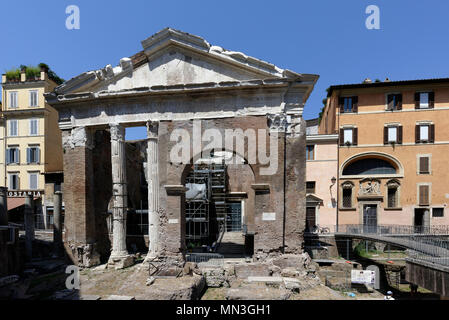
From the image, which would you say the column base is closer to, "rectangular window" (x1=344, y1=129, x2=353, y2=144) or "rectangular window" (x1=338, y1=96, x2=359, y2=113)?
"rectangular window" (x1=344, y1=129, x2=353, y2=144)

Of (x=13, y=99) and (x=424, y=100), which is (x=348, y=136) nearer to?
(x=424, y=100)

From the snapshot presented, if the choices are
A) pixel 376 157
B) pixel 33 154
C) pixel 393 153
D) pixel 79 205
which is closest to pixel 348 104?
pixel 376 157

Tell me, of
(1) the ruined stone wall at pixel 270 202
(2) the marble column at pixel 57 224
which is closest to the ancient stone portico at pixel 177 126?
(1) the ruined stone wall at pixel 270 202

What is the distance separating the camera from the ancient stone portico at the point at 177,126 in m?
9.55

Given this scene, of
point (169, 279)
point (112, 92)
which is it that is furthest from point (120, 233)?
point (112, 92)

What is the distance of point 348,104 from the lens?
19.0m

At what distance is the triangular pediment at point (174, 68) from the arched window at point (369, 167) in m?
13.0

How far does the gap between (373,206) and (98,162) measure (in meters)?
20.1

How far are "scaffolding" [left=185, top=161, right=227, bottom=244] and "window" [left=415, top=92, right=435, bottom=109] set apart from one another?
16445mm

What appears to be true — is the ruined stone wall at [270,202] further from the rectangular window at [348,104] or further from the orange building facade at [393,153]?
the rectangular window at [348,104]

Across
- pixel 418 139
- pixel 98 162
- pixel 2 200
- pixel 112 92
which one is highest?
pixel 112 92

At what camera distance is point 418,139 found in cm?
1786

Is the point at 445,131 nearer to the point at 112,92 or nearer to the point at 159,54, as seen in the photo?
the point at 159,54
